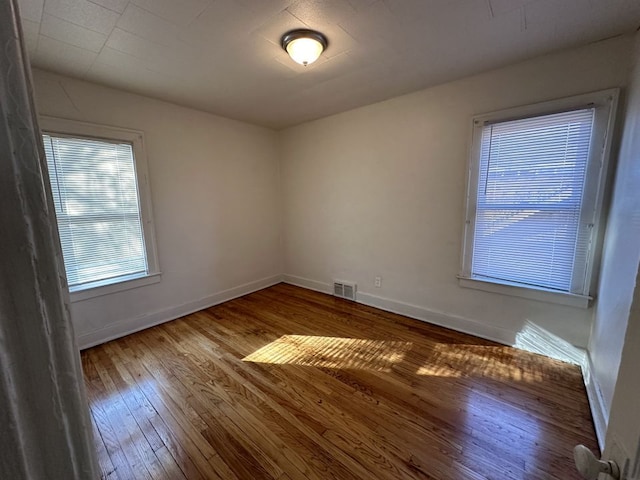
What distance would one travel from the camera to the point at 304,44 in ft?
Result: 6.02

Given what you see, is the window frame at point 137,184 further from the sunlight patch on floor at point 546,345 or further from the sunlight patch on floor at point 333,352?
the sunlight patch on floor at point 546,345

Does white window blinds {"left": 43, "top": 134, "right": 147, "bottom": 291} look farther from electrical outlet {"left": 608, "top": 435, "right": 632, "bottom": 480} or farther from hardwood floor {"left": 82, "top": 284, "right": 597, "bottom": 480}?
electrical outlet {"left": 608, "top": 435, "right": 632, "bottom": 480}

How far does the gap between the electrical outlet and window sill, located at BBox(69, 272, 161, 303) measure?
3.37 m

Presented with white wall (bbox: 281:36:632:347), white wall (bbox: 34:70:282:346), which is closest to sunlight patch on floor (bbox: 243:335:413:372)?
white wall (bbox: 281:36:632:347)

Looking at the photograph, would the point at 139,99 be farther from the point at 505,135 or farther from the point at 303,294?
the point at 505,135

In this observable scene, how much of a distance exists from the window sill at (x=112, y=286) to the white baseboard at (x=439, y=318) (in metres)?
2.23

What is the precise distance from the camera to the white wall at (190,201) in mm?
2553

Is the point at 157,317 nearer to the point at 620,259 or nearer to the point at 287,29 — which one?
the point at 287,29

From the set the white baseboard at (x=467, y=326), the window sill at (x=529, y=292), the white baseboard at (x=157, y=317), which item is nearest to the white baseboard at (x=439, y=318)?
the white baseboard at (x=467, y=326)

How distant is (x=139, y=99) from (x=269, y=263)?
104 inches

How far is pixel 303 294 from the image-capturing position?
156 inches

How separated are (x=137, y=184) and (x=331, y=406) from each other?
2.82 meters

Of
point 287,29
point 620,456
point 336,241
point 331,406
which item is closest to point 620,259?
point 620,456

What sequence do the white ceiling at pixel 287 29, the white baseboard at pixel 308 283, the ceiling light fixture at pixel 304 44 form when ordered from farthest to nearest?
the white baseboard at pixel 308 283, the ceiling light fixture at pixel 304 44, the white ceiling at pixel 287 29
